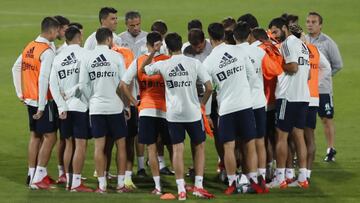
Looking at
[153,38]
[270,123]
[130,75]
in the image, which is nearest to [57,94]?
[130,75]

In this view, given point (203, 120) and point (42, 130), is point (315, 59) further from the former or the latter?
point (42, 130)

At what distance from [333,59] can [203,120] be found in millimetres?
3569

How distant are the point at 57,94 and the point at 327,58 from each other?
480 centimetres

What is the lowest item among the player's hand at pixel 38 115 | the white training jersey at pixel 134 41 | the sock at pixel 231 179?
the sock at pixel 231 179

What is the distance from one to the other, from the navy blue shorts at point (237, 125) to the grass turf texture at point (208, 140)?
0.77 metres

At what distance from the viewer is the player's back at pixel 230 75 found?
12.6 metres

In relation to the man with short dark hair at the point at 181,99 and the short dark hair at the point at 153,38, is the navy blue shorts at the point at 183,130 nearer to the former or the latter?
the man with short dark hair at the point at 181,99

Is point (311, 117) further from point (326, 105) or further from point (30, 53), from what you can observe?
point (30, 53)

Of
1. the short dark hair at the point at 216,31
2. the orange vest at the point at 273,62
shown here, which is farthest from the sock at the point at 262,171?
the short dark hair at the point at 216,31

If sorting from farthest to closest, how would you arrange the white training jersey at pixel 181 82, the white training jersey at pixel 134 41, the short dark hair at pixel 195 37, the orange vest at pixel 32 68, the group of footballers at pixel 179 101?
the white training jersey at pixel 134 41, the orange vest at pixel 32 68, the short dark hair at pixel 195 37, the group of footballers at pixel 179 101, the white training jersey at pixel 181 82

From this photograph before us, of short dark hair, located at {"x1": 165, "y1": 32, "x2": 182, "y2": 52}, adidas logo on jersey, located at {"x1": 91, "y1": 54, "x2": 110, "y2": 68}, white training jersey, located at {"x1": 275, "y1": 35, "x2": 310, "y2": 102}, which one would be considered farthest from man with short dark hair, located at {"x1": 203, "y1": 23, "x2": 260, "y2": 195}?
adidas logo on jersey, located at {"x1": 91, "y1": 54, "x2": 110, "y2": 68}

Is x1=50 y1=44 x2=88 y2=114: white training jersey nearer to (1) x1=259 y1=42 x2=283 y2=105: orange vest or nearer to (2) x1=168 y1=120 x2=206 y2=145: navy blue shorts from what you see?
(2) x1=168 y1=120 x2=206 y2=145: navy blue shorts

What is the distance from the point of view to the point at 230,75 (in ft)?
41.4

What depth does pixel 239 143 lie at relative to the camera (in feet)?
44.5
